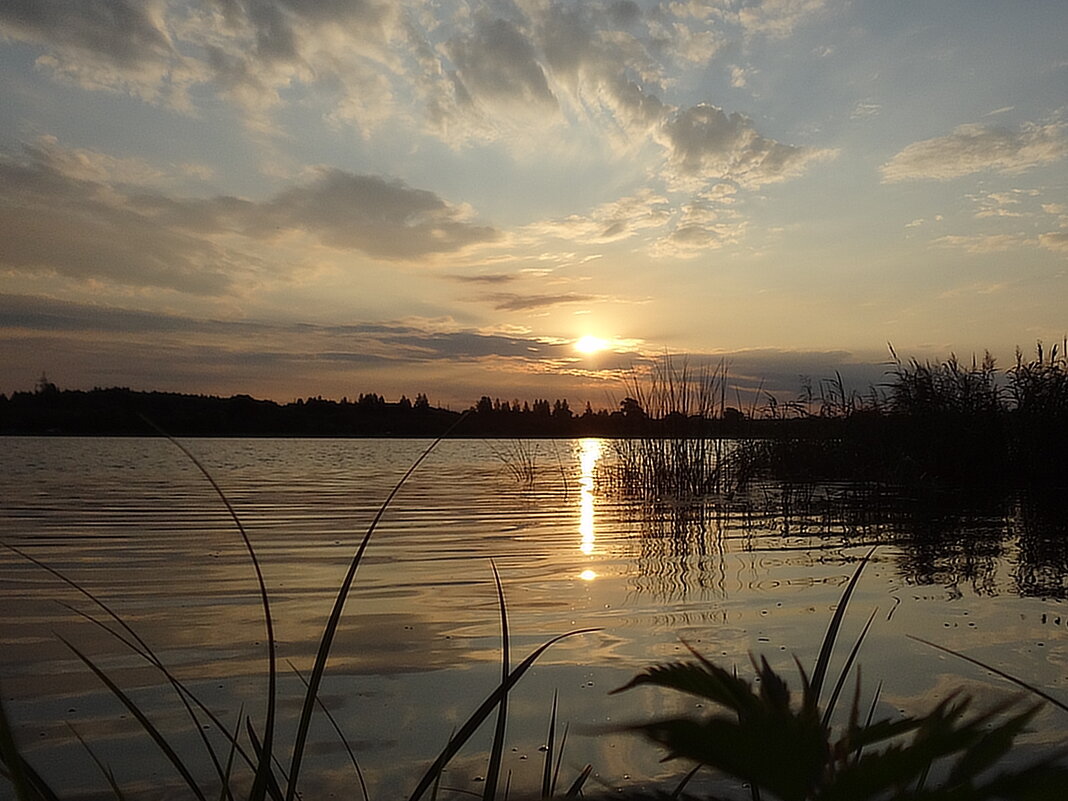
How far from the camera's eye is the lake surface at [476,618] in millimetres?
2465

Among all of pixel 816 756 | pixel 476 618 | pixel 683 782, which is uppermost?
pixel 816 756

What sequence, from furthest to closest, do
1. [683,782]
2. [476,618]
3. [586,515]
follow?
1. [586,515]
2. [476,618]
3. [683,782]

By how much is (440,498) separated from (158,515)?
136 inches

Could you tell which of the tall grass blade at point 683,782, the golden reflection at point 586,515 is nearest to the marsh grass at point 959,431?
the golden reflection at point 586,515

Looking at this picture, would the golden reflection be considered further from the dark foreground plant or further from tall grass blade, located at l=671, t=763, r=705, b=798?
the dark foreground plant

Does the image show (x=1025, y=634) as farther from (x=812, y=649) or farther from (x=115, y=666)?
(x=115, y=666)

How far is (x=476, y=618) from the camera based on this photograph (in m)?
3.99

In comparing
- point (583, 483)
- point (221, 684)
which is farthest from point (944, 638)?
point (583, 483)

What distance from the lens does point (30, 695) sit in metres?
2.86

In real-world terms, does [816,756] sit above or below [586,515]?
above

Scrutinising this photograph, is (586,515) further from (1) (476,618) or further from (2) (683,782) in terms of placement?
(2) (683,782)

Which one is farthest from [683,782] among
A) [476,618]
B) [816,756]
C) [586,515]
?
[586,515]

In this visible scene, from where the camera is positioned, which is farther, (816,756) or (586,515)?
(586,515)

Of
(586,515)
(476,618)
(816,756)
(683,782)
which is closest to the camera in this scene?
(816,756)
